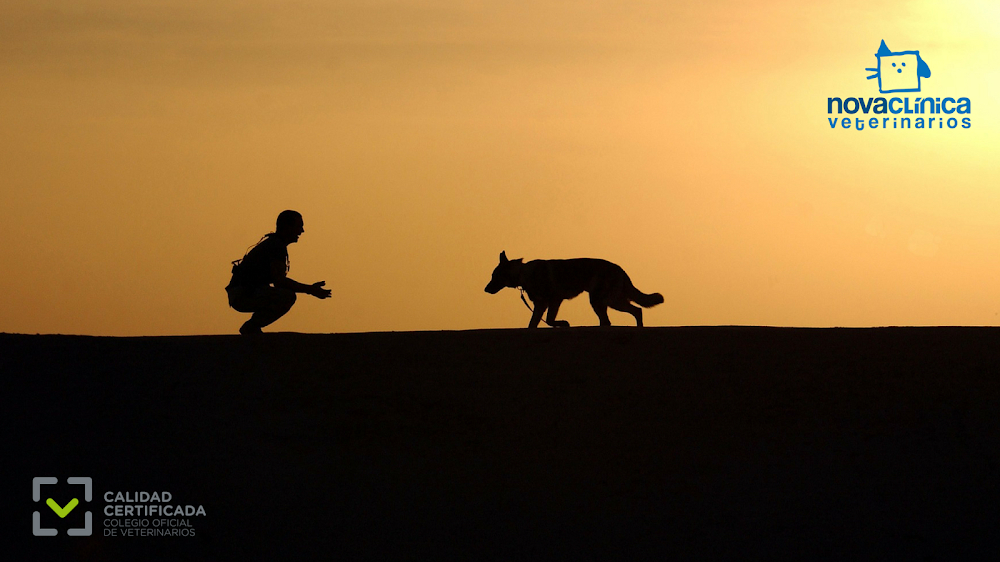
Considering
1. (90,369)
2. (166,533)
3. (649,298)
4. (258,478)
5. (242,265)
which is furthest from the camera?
(649,298)

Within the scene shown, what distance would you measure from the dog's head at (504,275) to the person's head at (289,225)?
21.7ft

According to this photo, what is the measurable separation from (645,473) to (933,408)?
2367 mm

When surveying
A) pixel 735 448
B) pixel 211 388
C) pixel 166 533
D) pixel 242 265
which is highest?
pixel 242 265

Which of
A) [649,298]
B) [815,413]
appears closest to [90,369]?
[815,413]

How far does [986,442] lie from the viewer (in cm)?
740

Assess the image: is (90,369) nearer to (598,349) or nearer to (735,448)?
(598,349)

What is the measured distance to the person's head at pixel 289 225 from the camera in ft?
32.7

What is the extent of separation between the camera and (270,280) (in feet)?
32.6

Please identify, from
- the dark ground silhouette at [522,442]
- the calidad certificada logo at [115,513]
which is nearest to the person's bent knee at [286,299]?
the dark ground silhouette at [522,442]

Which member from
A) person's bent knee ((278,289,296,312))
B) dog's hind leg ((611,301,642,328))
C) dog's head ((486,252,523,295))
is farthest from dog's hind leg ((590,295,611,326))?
person's bent knee ((278,289,296,312))

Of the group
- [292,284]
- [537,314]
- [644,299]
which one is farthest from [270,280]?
[644,299]

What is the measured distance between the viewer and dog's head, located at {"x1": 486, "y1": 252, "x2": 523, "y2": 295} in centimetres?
1644

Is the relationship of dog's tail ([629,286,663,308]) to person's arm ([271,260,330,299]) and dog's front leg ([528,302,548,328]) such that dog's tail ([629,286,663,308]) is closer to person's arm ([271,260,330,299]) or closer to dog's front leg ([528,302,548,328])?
dog's front leg ([528,302,548,328])

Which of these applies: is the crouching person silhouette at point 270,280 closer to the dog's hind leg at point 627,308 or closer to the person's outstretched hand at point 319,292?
the person's outstretched hand at point 319,292
